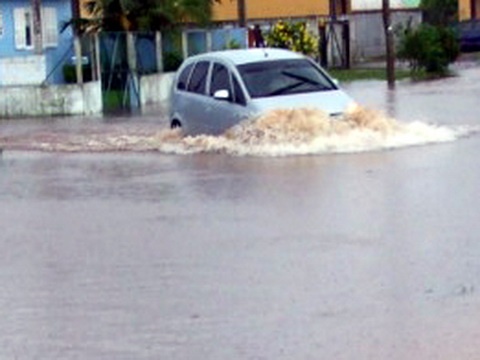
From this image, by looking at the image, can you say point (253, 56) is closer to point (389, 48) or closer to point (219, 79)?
point (219, 79)

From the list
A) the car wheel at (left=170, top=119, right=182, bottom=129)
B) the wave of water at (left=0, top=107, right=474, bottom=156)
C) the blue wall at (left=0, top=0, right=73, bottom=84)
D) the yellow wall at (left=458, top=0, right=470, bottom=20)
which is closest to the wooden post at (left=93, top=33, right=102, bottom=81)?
the blue wall at (left=0, top=0, right=73, bottom=84)

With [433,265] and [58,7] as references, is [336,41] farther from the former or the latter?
[433,265]

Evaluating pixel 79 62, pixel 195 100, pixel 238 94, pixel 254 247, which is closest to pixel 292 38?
pixel 79 62

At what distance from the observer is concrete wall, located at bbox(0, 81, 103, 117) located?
39.8 meters

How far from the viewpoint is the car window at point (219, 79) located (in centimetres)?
2458

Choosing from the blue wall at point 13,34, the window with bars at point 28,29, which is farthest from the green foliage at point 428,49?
the window with bars at point 28,29

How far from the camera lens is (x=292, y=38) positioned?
51.4 m

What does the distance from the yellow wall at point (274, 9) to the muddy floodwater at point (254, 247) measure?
138 feet

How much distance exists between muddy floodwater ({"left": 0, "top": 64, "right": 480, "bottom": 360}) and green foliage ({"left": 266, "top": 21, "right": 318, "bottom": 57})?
Result: 25.3 metres

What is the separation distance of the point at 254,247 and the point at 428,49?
114 feet

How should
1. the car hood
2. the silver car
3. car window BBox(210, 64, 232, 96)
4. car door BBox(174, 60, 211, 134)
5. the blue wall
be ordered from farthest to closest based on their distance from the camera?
the blue wall → car door BBox(174, 60, 211, 134) → car window BBox(210, 64, 232, 96) → the silver car → the car hood

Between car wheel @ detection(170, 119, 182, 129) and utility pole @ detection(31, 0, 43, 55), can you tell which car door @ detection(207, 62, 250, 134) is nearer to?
car wheel @ detection(170, 119, 182, 129)

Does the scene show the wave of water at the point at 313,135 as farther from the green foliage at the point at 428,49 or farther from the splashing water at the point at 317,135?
the green foliage at the point at 428,49

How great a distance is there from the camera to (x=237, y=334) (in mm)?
10508
